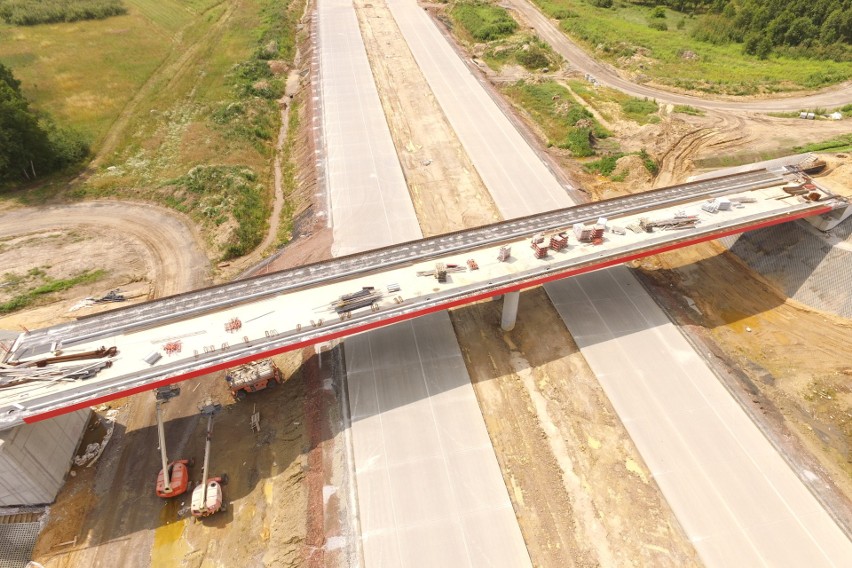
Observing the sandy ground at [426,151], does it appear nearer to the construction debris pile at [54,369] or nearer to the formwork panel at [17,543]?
the construction debris pile at [54,369]

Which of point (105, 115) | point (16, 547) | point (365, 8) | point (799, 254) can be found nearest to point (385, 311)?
point (16, 547)

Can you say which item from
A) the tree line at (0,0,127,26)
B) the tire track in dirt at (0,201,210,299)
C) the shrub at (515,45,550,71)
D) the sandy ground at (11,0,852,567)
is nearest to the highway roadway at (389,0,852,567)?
the sandy ground at (11,0,852,567)

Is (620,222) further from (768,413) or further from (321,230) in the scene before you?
(321,230)

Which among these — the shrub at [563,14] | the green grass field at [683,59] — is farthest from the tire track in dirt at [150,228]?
the shrub at [563,14]

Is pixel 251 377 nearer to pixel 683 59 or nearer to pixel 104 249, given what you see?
pixel 104 249

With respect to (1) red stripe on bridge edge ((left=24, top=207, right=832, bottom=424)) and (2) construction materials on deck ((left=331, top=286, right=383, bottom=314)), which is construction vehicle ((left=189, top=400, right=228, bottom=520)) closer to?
(1) red stripe on bridge edge ((left=24, top=207, right=832, bottom=424))
